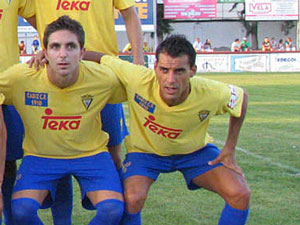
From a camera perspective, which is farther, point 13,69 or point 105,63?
point 105,63

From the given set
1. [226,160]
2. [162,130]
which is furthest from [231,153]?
[162,130]

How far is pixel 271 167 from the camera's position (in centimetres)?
792

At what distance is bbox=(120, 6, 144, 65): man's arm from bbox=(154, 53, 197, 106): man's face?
2.38 ft

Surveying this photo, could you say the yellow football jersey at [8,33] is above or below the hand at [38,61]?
above

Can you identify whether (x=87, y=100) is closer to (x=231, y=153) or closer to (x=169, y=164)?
(x=169, y=164)

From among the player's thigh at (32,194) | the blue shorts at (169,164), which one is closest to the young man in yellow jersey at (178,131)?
the blue shorts at (169,164)

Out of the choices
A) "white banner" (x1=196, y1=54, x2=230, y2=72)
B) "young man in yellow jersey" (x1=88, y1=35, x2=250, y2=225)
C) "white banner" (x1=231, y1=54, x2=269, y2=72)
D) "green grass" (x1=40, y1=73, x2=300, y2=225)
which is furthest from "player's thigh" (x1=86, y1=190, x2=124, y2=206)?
"white banner" (x1=231, y1=54, x2=269, y2=72)

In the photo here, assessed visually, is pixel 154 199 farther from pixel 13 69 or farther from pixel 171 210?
pixel 13 69

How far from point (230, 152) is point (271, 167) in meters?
2.99

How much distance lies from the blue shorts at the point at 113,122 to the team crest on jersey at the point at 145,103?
0.49m

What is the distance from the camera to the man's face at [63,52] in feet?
15.1

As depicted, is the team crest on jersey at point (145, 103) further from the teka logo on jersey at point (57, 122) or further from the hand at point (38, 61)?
the hand at point (38, 61)

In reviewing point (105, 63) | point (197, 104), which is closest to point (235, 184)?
point (197, 104)

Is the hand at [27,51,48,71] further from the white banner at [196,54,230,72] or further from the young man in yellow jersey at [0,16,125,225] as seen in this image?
the white banner at [196,54,230,72]
